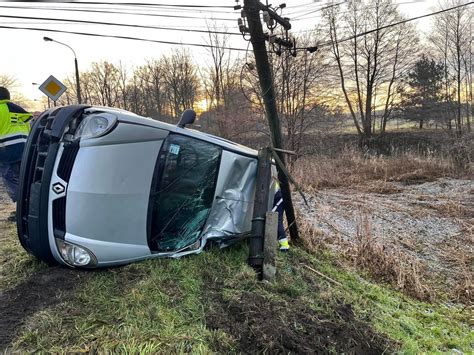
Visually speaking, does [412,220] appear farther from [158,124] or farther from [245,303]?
[158,124]

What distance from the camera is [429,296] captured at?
16.8 ft

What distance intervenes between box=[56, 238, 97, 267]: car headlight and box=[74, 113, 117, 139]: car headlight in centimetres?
92

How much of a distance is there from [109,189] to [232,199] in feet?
4.83

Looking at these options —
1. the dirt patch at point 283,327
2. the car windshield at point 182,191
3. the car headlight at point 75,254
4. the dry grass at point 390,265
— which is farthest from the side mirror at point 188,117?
the dry grass at point 390,265

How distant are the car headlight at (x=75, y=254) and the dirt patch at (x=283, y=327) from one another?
3.45ft

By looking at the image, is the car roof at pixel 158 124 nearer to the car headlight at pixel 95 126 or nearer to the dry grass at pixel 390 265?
the car headlight at pixel 95 126

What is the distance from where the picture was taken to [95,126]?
3244 millimetres

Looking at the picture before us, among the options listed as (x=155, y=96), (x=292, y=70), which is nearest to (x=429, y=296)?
(x=292, y=70)

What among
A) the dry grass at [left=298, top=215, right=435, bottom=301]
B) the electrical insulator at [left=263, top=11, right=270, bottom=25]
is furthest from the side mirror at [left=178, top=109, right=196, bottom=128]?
the dry grass at [left=298, top=215, right=435, bottom=301]

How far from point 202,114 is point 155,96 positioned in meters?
10.2

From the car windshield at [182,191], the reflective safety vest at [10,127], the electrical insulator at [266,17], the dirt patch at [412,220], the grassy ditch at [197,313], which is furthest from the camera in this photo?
the dirt patch at [412,220]

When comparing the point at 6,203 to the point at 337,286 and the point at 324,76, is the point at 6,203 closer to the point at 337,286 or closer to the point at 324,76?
the point at 337,286

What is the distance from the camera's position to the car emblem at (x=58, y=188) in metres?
3.09

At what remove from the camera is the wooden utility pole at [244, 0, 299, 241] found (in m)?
5.52
